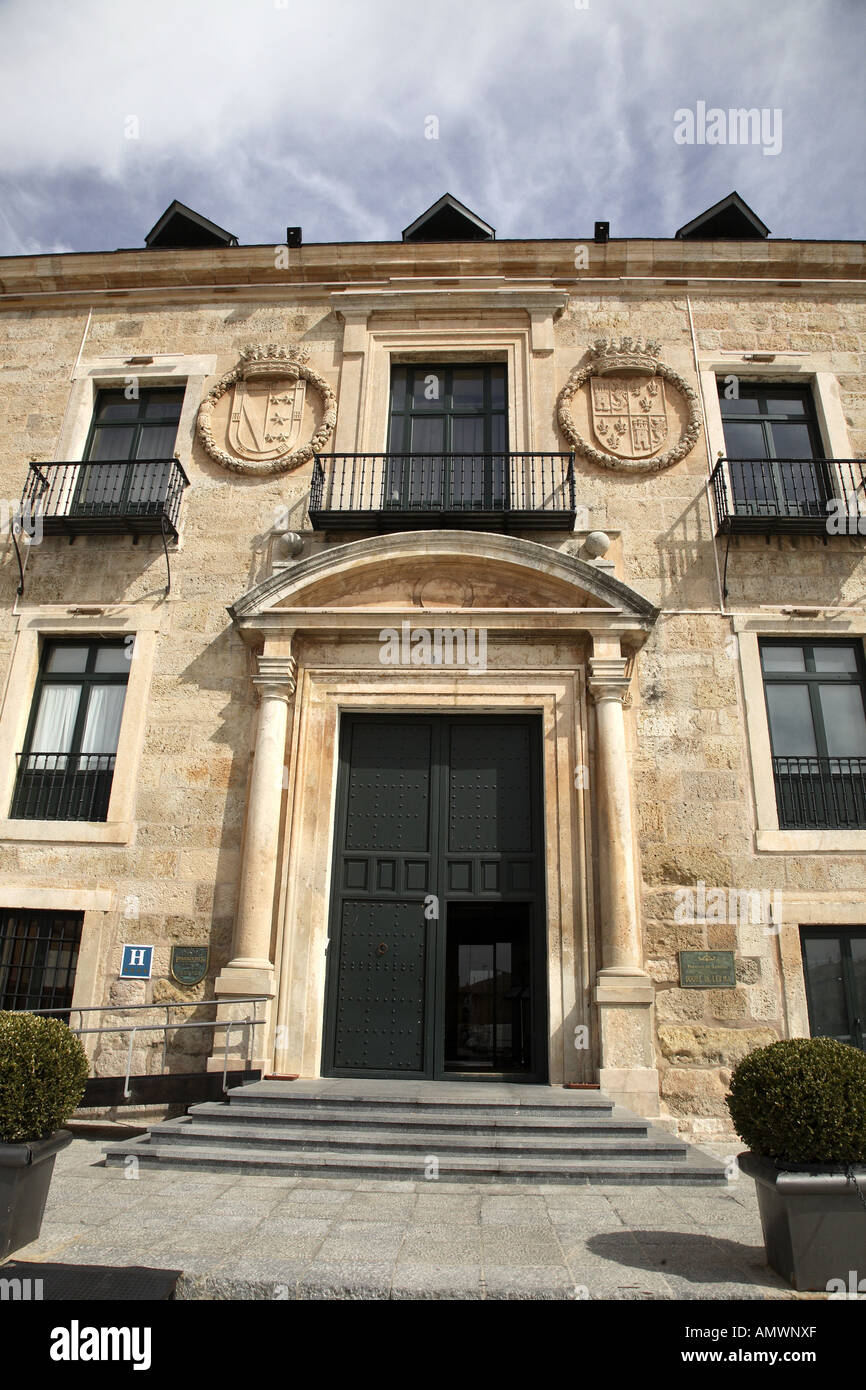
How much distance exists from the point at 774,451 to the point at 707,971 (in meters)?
7.53

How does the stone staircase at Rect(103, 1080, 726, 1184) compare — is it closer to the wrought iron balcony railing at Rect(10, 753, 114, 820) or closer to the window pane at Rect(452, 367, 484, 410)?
the wrought iron balcony railing at Rect(10, 753, 114, 820)

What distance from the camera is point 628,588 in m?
10.5

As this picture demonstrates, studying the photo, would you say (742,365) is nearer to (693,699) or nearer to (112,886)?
(693,699)

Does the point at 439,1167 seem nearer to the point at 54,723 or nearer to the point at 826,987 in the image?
the point at 826,987

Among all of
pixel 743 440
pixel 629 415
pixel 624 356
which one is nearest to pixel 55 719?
pixel 629 415

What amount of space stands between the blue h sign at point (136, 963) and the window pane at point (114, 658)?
3.79 meters

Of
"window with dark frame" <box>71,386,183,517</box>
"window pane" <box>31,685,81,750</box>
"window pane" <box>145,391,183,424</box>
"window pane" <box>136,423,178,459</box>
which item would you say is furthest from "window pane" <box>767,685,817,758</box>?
"window pane" <box>145,391,183,424</box>

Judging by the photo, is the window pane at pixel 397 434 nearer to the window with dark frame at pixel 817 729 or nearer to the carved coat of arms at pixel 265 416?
the carved coat of arms at pixel 265 416

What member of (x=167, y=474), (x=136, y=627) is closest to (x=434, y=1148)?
(x=136, y=627)

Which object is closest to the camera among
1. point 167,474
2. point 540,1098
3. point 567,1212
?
point 567,1212

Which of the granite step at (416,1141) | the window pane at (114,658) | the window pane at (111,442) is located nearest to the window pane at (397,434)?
the window pane at (111,442)

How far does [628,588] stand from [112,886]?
7477 mm

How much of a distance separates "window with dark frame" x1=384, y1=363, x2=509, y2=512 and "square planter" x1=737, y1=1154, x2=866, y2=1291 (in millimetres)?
8809

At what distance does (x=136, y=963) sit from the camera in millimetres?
10039
